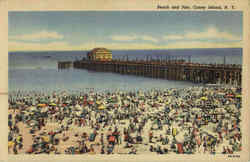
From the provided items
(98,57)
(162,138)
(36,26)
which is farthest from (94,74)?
(162,138)

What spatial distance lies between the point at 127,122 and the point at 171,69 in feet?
4.76

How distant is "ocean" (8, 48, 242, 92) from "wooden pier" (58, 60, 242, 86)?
117mm

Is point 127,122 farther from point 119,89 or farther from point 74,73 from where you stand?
point 74,73

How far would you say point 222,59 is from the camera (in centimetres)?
449

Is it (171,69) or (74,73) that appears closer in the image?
(74,73)

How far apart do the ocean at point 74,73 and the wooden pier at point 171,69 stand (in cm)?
12

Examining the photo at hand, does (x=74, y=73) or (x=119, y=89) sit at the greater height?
(x=74, y=73)

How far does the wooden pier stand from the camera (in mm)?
4516

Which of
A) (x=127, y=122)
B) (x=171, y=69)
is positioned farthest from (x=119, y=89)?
(x=171, y=69)

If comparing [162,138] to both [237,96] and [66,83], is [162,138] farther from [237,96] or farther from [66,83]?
[66,83]

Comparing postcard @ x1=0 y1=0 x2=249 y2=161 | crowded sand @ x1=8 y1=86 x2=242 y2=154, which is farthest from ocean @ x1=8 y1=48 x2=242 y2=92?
crowded sand @ x1=8 y1=86 x2=242 y2=154

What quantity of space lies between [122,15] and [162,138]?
2.46 meters

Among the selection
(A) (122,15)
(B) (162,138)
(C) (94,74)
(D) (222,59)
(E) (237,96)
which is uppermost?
(A) (122,15)

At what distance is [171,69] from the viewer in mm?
4867
